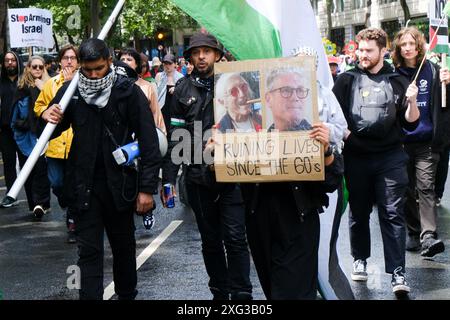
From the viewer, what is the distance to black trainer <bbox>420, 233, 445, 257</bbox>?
25.5ft

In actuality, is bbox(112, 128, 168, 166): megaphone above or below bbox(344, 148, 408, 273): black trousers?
above

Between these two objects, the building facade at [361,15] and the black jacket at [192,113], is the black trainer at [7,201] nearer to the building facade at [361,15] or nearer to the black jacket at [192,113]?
the black jacket at [192,113]

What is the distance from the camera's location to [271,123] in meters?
4.60

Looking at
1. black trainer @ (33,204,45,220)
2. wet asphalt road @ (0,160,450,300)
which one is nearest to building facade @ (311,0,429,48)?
black trainer @ (33,204,45,220)

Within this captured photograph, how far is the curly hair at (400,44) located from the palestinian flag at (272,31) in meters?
2.33

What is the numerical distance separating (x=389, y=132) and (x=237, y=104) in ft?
7.40

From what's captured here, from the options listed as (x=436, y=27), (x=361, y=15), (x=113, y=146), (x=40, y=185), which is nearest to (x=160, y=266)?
(x=113, y=146)

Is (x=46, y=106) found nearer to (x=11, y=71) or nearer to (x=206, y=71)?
(x=206, y=71)

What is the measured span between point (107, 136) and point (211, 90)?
0.88 m

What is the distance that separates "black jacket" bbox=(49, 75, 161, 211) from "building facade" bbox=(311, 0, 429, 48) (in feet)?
171

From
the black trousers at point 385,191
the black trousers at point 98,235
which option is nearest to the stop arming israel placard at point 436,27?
the black trousers at point 385,191

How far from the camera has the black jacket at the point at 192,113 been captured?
6.04m

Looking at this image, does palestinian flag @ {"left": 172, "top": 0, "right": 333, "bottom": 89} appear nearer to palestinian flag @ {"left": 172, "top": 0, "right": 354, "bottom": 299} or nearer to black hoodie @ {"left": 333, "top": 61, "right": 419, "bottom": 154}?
palestinian flag @ {"left": 172, "top": 0, "right": 354, "bottom": 299}
